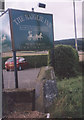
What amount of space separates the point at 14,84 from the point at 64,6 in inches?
62.1

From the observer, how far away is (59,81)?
11.4 ft

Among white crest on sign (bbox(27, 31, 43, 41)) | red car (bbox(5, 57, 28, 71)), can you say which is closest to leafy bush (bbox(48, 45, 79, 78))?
white crest on sign (bbox(27, 31, 43, 41))

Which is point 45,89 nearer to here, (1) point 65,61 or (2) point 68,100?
(2) point 68,100

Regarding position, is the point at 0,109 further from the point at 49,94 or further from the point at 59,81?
the point at 59,81

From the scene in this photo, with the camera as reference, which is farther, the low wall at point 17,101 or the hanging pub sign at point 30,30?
the low wall at point 17,101

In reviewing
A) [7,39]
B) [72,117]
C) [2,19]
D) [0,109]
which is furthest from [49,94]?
[2,19]

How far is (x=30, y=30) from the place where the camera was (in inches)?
133

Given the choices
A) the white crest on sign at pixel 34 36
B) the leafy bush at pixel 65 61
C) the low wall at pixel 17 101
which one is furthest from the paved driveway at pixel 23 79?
the white crest on sign at pixel 34 36

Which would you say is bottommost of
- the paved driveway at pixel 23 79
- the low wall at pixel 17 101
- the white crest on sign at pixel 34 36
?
the low wall at pixel 17 101

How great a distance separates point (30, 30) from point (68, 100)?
1.35m

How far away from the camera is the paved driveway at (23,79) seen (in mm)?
3436

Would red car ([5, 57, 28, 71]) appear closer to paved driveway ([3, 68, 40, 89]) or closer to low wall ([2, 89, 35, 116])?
paved driveway ([3, 68, 40, 89])

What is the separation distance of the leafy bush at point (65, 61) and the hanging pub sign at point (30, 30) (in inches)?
7.7

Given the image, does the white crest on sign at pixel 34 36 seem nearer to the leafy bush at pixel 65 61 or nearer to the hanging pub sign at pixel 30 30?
the hanging pub sign at pixel 30 30
